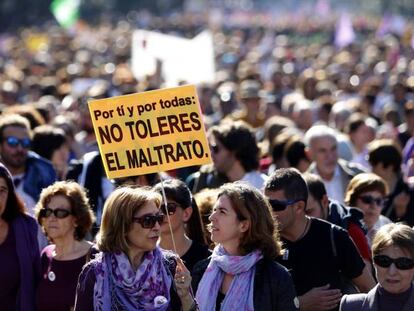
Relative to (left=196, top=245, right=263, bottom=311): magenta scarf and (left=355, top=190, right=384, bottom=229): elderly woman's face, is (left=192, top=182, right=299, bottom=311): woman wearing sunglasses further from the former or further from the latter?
(left=355, top=190, right=384, bottom=229): elderly woman's face

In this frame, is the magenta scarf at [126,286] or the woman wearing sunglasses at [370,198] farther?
the woman wearing sunglasses at [370,198]

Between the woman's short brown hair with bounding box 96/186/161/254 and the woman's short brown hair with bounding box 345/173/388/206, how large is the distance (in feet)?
9.13

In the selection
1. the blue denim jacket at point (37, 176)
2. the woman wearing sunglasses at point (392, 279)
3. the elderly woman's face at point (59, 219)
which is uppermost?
the blue denim jacket at point (37, 176)

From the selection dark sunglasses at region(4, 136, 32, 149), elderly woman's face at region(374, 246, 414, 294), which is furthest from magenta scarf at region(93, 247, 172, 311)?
dark sunglasses at region(4, 136, 32, 149)

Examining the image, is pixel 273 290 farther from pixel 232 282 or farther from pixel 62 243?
pixel 62 243

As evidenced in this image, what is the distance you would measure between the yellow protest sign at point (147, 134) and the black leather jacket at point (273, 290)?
825mm

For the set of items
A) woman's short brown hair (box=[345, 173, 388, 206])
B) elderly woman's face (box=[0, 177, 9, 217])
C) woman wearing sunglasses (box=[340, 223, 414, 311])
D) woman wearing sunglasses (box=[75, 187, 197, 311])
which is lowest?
woman wearing sunglasses (box=[340, 223, 414, 311])

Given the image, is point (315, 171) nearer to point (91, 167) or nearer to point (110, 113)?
point (91, 167)

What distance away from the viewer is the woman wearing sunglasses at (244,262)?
6.18 m

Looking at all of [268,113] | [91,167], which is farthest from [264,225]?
[268,113]

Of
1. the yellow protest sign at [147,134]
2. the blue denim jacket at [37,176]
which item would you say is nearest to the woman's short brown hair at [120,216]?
the yellow protest sign at [147,134]

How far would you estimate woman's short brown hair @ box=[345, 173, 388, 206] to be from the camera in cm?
869

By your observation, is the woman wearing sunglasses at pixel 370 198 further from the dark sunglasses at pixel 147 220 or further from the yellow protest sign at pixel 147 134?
the dark sunglasses at pixel 147 220

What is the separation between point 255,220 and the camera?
634 centimetres
